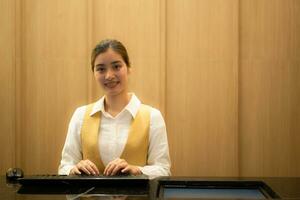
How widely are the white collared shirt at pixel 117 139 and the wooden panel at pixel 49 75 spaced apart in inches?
38.1

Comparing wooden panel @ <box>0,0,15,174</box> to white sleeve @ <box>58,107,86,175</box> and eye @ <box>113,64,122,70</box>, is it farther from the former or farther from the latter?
eye @ <box>113,64,122,70</box>

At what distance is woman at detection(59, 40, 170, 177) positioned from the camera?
1748 millimetres

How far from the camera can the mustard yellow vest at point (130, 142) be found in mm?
1743

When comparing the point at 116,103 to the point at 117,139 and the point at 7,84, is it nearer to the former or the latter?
the point at 117,139

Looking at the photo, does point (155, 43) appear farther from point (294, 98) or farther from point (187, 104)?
point (294, 98)

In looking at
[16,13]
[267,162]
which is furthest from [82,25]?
[267,162]

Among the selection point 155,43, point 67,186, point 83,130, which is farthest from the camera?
point 155,43

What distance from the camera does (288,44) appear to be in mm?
2719

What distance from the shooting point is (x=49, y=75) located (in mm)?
2773

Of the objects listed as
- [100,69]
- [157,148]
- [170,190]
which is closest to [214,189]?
[170,190]

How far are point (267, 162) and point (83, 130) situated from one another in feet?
5.23

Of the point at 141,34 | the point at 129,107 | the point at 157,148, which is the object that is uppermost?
the point at 141,34

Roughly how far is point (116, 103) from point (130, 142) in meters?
0.22

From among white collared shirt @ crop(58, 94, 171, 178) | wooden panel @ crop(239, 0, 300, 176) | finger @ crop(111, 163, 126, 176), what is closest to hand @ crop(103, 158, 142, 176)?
finger @ crop(111, 163, 126, 176)
